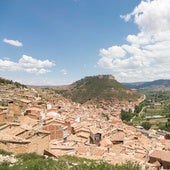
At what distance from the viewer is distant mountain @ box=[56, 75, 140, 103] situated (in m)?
148

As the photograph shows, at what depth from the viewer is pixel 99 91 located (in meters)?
156

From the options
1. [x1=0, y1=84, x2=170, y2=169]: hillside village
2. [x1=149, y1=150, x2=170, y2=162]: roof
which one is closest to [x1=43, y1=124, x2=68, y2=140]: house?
[x1=0, y1=84, x2=170, y2=169]: hillside village

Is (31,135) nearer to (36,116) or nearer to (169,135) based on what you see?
(36,116)

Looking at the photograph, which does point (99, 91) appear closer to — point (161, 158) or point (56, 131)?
point (56, 131)

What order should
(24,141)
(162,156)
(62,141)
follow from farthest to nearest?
(62,141), (162,156), (24,141)

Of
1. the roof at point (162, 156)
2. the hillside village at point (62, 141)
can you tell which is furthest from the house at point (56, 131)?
the roof at point (162, 156)

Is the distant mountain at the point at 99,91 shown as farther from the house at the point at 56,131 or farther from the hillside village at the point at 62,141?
the house at the point at 56,131

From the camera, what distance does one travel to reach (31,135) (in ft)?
68.4

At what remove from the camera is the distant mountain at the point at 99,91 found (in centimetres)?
14812

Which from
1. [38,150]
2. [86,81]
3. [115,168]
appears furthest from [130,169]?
[86,81]

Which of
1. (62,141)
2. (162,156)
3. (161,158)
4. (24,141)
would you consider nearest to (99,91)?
(62,141)

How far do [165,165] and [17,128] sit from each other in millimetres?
15922

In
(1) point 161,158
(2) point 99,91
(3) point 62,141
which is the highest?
(2) point 99,91

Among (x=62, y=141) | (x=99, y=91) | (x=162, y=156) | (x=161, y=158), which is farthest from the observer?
(x=99, y=91)
